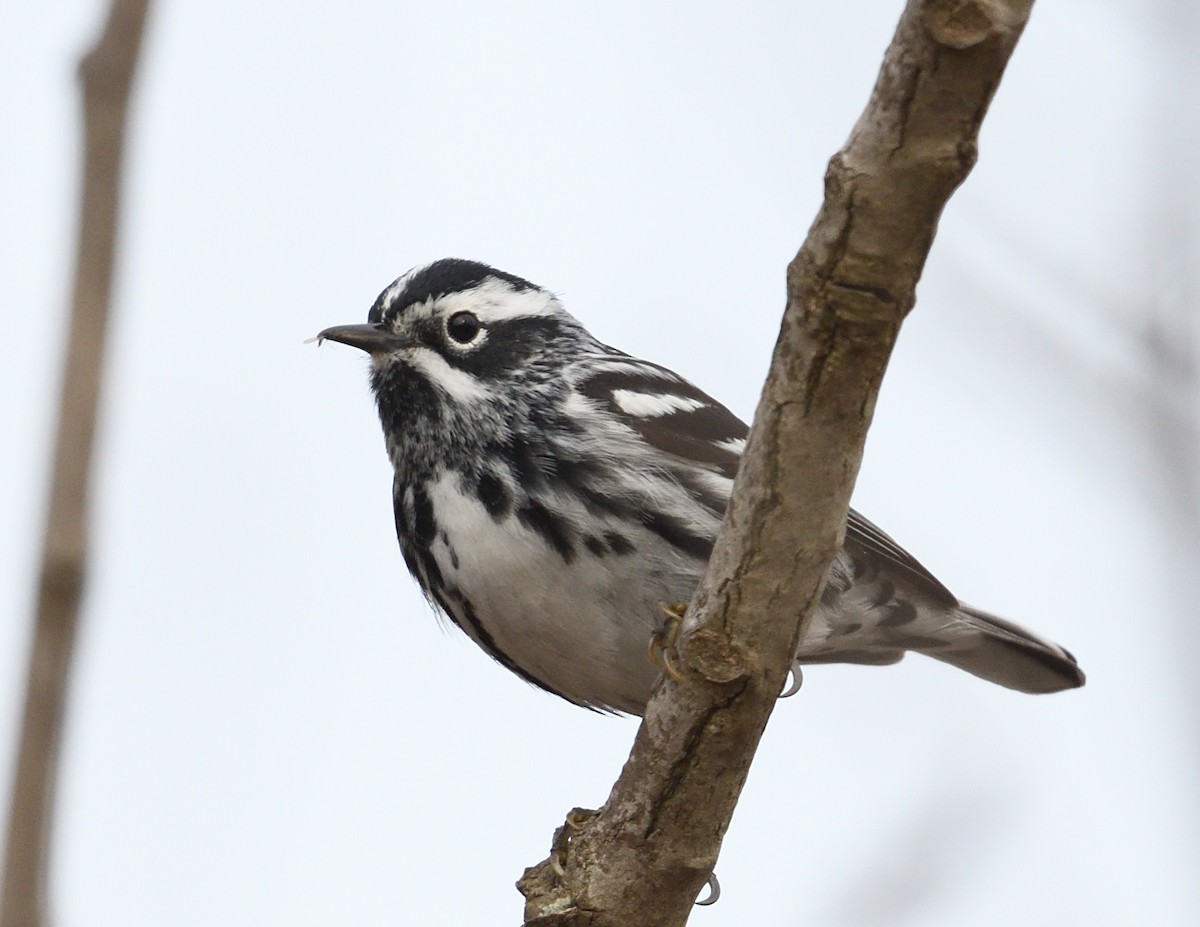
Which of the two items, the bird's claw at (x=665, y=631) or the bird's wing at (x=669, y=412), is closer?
the bird's claw at (x=665, y=631)

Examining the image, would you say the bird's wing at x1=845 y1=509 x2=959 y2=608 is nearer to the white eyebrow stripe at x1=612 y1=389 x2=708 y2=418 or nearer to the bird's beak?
the white eyebrow stripe at x1=612 y1=389 x2=708 y2=418

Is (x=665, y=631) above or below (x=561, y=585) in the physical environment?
below

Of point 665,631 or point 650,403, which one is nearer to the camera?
point 665,631

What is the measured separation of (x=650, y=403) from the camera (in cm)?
553

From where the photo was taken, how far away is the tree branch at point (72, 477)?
179 cm

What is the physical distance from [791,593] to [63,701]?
196 cm

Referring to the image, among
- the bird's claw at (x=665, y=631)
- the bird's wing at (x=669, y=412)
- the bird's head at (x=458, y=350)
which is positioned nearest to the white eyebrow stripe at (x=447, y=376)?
the bird's head at (x=458, y=350)

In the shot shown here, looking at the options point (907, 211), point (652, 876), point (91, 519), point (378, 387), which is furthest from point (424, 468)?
point (91, 519)

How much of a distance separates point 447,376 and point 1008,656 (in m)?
2.80

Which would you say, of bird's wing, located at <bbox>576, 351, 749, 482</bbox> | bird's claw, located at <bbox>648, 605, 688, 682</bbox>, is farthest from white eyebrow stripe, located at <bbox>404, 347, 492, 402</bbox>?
bird's claw, located at <bbox>648, 605, 688, 682</bbox>

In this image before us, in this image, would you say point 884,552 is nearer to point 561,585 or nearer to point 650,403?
point 650,403

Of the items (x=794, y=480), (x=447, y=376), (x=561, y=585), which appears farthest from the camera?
(x=447, y=376)

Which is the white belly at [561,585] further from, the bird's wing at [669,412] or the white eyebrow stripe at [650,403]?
the white eyebrow stripe at [650,403]

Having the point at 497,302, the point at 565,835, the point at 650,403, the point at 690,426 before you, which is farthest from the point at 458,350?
the point at 565,835
